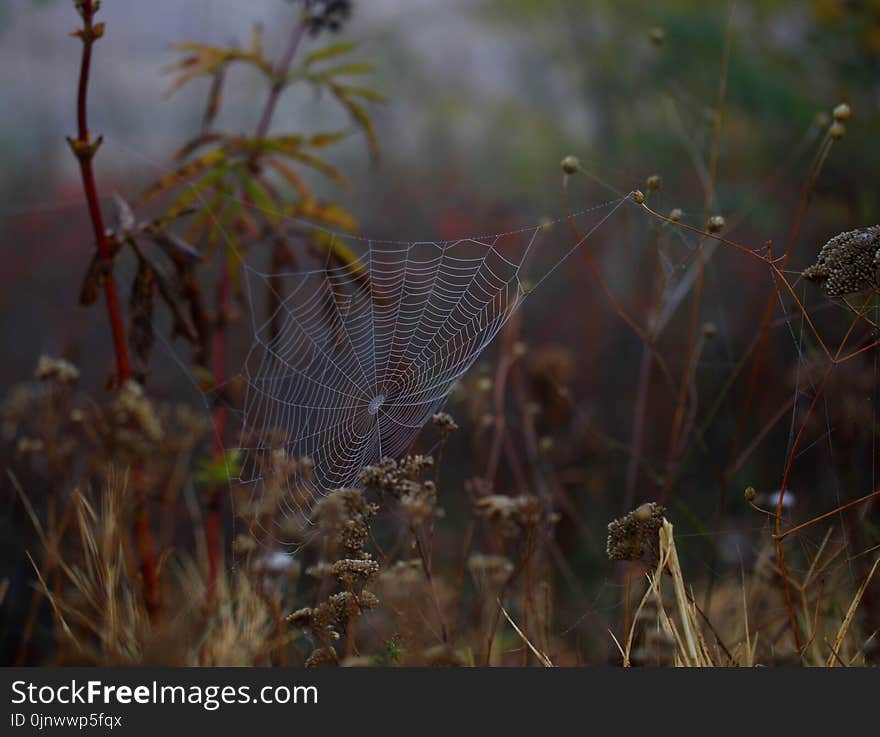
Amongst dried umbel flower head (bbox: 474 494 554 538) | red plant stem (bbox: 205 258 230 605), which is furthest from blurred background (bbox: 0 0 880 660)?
dried umbel flower head (bbox: 474 494 554 538)

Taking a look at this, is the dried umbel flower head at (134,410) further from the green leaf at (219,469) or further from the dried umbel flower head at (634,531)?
the dried umbel flower head at (634,531)

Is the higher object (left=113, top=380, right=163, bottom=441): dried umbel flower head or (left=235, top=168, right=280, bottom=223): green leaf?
(left=235, top=168, right=280, bottom=223): green leaf

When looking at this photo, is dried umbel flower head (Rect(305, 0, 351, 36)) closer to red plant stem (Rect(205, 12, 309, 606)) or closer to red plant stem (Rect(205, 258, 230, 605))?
red plant stem (Rect(205, 12, 309, 606))

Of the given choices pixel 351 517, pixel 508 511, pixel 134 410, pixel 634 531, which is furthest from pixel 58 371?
pixel 634 531

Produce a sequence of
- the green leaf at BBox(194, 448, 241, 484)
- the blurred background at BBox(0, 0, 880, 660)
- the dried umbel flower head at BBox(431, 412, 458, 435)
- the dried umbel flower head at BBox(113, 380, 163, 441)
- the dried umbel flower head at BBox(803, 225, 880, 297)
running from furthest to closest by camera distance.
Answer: the blurred background at BBox(0, 0, 880, 660)
the green leaf at BBox(194, 448, 241, 484)
the dried umbel flower head at BBox(113, 380, 163, 441)
the dried umbel flower head at BBox(431, 412, 458, 435)
the dried umbel flower head at BBox(803, 225, 880, 297)

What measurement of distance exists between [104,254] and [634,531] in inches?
32.5

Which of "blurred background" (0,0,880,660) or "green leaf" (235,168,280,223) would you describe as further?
"blurred background" (0,0,880,660)

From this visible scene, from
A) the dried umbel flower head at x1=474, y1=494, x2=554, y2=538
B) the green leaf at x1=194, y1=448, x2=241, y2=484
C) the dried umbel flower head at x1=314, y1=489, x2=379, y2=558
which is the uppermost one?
the dried umbel flower head at x1=314, y1=489, x2=379, y2=558

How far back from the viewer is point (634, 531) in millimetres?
942

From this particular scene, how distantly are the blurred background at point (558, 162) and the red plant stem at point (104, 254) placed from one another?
Answer: 130 cm

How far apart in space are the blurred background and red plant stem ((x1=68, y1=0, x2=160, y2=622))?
51.0 inches

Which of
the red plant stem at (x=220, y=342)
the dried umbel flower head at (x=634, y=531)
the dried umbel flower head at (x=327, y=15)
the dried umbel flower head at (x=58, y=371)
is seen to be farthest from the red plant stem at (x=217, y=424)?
the dried umbel flower head at (x=634, y=531)

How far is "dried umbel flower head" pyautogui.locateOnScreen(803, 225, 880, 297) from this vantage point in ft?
2.94

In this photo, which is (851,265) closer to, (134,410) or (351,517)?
(351,517)
